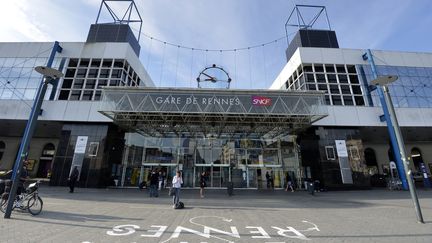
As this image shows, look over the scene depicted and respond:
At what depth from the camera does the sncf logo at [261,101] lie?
18.1 metres

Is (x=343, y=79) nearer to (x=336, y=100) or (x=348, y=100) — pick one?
(x=348, y=100)

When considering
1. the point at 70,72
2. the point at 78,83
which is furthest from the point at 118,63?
the point at 70,72

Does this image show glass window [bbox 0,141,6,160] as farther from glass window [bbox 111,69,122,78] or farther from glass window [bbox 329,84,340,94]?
glass window [bbox 329,84,340,94]

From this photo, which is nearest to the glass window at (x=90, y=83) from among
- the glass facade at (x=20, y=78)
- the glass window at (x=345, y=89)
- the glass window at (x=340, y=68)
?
the glass facade at (x=20, y=78)

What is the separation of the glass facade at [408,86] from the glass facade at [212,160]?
38.6ft

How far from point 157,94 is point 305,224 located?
14.6 m

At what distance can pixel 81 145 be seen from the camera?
2098 cm

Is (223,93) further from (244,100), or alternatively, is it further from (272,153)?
(272,153)

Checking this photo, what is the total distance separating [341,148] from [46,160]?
117 feet

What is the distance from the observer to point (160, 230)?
626 centimetres

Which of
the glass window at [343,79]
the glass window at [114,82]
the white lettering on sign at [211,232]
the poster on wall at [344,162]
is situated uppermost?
the glass window at [343,79]

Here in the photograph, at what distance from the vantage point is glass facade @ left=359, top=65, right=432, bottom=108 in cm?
2389

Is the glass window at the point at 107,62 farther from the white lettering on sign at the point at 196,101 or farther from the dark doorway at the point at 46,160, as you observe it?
the dark doorway at the point at 46,160

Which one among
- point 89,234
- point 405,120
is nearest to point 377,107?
point 405,120
